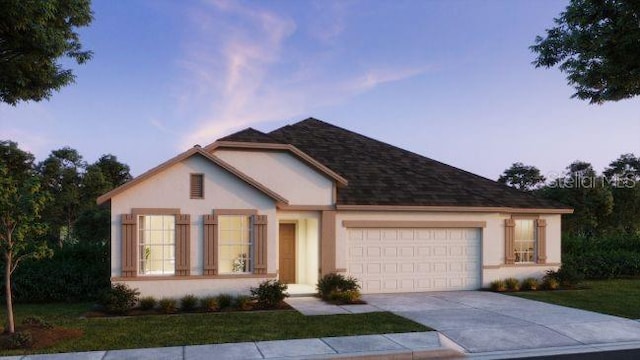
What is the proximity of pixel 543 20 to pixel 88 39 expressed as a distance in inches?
602

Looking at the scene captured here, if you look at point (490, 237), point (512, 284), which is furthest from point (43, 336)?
point (512, 284)

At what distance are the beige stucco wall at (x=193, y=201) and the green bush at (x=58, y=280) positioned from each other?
248cm

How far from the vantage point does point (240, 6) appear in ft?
55.0

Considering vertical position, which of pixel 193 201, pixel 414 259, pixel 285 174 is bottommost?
pixel 414 259

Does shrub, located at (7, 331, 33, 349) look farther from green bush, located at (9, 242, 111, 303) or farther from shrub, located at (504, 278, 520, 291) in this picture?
shrub, located at (504, 278, 520, 291)

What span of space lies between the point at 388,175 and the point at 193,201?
26.2ft

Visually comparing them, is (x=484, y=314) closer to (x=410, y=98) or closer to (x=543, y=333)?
(x=543, y=333)

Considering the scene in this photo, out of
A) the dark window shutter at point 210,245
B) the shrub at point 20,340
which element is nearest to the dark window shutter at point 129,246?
the dark window shutter at point 210,245

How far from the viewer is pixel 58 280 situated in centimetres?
1567

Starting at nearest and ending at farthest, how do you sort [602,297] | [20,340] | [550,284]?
1. [20,340]
2. [602,297]
3. [550,284]

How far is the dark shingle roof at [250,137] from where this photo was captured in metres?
16.5

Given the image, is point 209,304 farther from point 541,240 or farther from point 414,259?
point 541,240

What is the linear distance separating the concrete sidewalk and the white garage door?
6.91m

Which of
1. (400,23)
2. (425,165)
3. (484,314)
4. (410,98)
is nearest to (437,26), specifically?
(400,23)
